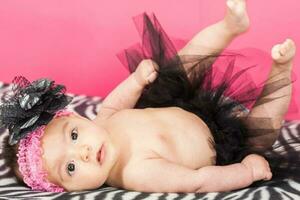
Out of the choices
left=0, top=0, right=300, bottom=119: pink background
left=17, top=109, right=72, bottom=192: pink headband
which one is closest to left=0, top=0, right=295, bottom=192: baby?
left=17, top=109, right=72, bottom=192: pink headband

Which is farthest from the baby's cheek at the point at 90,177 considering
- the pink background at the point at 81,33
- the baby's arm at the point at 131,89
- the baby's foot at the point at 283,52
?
the pink background at the point at 81,33

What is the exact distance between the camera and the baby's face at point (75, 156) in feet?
3.70

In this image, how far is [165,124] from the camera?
4.14 ft

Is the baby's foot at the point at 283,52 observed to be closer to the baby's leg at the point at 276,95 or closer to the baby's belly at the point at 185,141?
the baby's leg at the point at 276,95

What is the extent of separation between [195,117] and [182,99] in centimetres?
7

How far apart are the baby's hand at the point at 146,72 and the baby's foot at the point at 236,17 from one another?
193 millimetres

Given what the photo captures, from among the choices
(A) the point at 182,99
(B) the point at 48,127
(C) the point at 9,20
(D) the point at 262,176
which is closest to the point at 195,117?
(A) the point at 182,99

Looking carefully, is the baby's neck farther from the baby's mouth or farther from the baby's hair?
the baby's hair

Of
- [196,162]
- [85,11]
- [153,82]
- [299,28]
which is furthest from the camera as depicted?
[85,11]

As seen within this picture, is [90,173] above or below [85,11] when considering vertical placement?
below

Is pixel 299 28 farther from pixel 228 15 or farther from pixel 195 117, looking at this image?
pixel 195 117

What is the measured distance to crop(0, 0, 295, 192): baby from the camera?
1.14 metres

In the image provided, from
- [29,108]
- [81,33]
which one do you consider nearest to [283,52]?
[29,108]

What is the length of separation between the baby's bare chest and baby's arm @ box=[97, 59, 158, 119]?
0.08 metres
